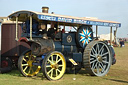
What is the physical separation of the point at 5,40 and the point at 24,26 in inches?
104

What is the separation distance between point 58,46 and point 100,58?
6.02 feet

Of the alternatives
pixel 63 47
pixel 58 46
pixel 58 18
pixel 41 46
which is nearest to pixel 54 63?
pixel 41 46

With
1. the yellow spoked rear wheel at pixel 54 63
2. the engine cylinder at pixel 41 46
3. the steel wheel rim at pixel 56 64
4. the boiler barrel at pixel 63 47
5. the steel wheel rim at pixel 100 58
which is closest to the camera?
the yellow spoked rear wheel at pixel 54 63

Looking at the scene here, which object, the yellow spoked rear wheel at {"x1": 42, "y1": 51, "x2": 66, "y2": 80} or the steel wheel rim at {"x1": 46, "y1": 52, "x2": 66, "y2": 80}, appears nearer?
the yellow spoked rear wheel at {"x1": 42, "y1": 51, "x2": 66, "y2": 80}

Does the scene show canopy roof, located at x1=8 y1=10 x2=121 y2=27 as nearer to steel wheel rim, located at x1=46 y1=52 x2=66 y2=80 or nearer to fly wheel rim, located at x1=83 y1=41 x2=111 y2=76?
fly wheel rim, located at x1=83 y1=41 x2=111 y2=76

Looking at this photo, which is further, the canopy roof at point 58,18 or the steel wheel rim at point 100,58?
the steel wheel rim at point 100,58

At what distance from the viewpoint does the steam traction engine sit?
7.89 m

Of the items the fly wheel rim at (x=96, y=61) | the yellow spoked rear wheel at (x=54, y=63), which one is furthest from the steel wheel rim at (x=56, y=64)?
the fly wheel rim at (x=96, y=61)

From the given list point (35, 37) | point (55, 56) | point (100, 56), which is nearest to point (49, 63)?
point (55, 56)

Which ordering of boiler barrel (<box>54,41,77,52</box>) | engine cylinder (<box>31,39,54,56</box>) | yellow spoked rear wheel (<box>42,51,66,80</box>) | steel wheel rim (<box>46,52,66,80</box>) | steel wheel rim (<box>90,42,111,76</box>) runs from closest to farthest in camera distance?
yellow spoked rear wheel (<box>42,51,66,80</box>) → steel wheel rim (<box>46,52,66,80</box>) → engine cylinder (<box>31,39,54,56</box>) → boiler barrel (<box>54,41,77,52</box>) → steel wheel rim (<box>90,42,111,76</box>)

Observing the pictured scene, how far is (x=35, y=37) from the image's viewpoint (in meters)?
8.10

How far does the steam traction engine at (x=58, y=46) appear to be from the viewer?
25.9 feet

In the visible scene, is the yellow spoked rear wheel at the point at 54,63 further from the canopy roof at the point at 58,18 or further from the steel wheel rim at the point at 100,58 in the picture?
the steel wheel rim at the point at 100,58

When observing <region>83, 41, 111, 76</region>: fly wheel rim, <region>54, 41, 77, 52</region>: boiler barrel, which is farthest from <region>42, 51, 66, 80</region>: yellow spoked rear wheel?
<region>83, 41, 111, 76</region>: fly wheel rim
